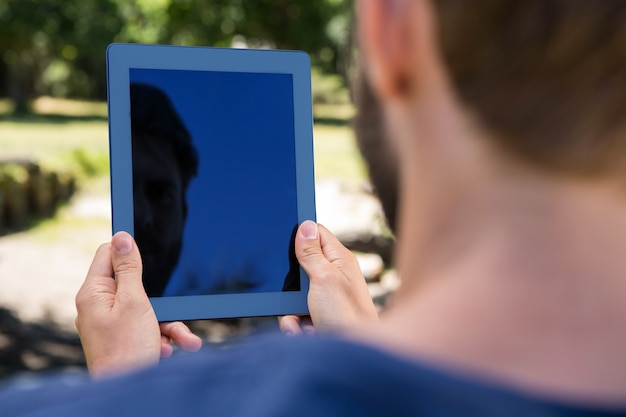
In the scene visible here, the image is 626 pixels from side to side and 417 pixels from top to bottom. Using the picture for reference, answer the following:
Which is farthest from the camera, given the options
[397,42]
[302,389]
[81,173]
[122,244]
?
[81,173]

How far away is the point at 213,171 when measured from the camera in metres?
1.45

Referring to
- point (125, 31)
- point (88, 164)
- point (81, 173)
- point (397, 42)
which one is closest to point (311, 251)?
point (397, 42)

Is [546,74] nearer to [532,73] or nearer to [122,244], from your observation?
[532,73]

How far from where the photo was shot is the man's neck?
572 mm

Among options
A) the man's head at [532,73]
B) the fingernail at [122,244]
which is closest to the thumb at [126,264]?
the fingernail at [122,244]

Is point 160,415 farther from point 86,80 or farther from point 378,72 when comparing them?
point 86,80

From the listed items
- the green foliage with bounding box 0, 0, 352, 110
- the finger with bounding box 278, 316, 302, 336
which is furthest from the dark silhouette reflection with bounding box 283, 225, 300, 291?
the green foliage with bounding box 0, 0, 352, 110

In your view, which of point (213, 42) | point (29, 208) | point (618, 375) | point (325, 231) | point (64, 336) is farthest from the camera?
point (213, 42)

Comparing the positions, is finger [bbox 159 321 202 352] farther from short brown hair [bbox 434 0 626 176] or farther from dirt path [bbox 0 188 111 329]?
dirt path [bbox 0 188 111 329]

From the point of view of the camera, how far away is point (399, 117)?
2.25 ft

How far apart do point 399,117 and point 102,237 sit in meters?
9.11

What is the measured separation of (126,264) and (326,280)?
0.32 m

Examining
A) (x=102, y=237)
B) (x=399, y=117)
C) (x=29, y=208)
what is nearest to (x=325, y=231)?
→ (x=399, y=117)

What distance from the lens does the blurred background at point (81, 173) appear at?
6500mm
